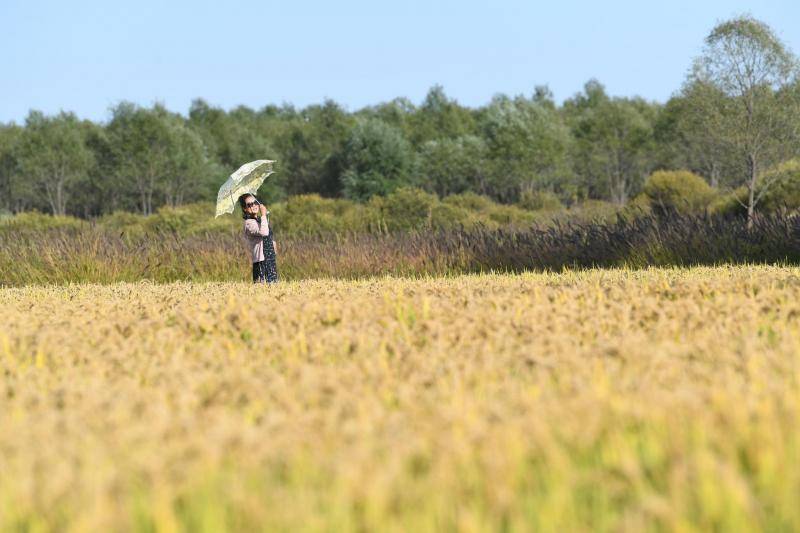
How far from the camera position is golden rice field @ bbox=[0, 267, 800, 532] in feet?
8.19

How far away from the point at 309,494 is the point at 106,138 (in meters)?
73.5

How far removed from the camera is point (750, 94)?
24625mm

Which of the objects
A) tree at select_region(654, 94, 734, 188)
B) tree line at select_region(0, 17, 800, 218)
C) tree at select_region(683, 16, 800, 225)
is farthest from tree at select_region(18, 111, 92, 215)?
tree at select_region(683, 16, 800, 225)

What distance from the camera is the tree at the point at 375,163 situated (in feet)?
215

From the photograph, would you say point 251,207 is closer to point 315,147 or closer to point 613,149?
point 613,149

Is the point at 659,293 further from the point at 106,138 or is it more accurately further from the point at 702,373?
the point at 106,138

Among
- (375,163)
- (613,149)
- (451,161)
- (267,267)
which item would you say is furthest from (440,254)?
(613,149)

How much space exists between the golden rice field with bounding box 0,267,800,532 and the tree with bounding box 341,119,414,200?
5992 centimetres

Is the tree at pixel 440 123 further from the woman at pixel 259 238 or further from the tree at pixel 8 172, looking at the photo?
the woman at pixel 259 238

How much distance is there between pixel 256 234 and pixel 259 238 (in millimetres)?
172

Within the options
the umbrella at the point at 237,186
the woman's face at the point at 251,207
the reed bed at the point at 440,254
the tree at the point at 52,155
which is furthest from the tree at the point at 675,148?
the tree at the point at 52,155

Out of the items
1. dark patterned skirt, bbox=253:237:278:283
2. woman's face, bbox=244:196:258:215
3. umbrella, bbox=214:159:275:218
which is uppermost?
umbrella, bbox=214:159:275:218

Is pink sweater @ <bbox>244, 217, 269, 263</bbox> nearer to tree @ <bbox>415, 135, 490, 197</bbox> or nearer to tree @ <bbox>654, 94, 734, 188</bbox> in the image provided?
tree @ <bbox>654, 94, 734, 188</bbox>

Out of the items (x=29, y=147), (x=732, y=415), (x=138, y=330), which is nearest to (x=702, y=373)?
(x=732, y=415)
